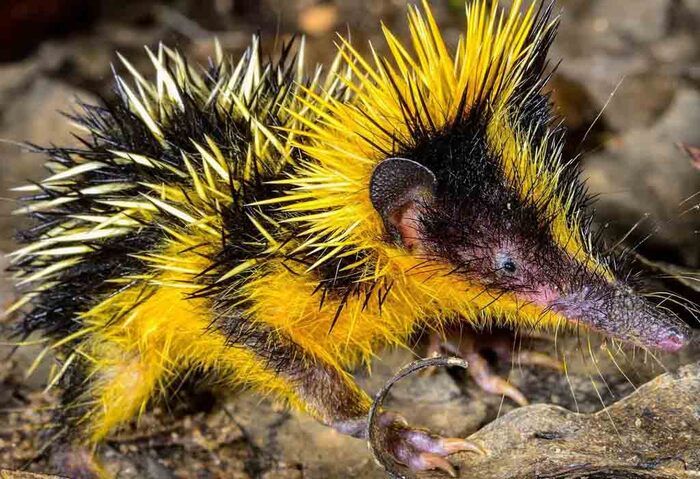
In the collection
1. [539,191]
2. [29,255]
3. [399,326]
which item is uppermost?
[539,191]

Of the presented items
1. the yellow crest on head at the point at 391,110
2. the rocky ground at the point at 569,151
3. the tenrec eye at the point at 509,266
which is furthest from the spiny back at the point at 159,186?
the tenrec eye at the point at 509,266

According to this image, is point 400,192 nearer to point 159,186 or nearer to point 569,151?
point 159,186

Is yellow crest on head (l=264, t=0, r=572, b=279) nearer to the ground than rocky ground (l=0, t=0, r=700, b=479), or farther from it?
farther from it

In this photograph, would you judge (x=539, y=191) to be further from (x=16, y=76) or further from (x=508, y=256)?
(x=16, y=76)

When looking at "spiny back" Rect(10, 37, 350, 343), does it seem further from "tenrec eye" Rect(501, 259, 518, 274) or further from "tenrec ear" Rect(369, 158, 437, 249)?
"tenrec eye" Rect(501, 259, 518, 274)

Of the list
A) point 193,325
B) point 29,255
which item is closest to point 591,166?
point 193,325

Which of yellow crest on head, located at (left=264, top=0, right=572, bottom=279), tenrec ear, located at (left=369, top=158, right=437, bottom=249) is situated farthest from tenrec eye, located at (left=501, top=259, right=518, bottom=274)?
yellow crest on head, located at (left=264, top=0, right=572, bottom=279)
